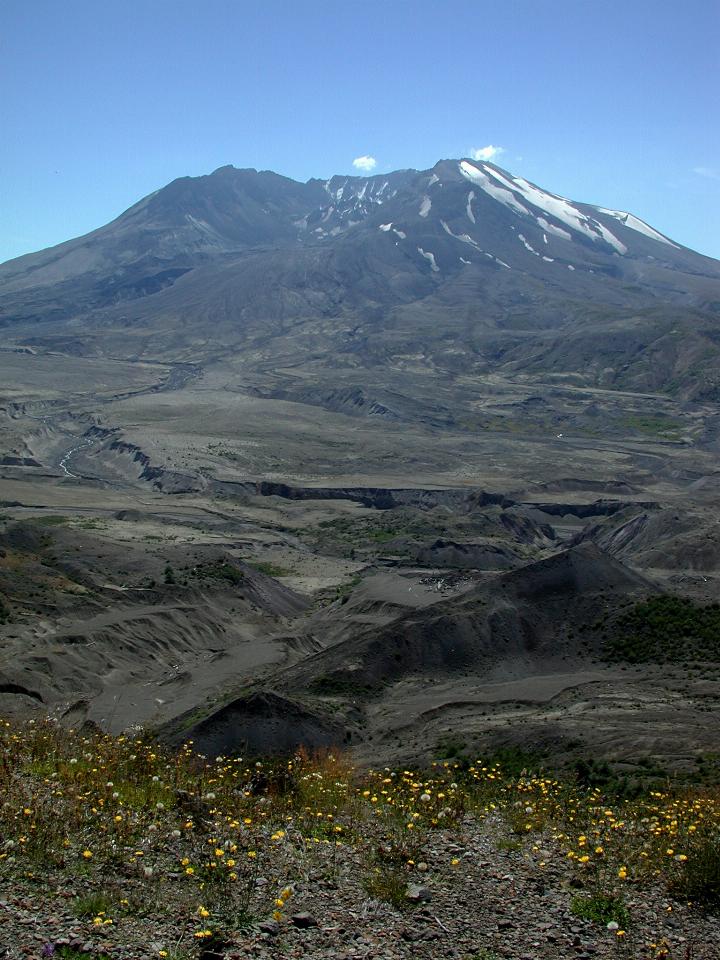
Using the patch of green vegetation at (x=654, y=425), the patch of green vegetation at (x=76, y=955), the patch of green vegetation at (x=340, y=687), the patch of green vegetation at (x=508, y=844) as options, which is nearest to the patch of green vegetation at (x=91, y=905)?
the patch of green vegetation at (x=76, y=955)

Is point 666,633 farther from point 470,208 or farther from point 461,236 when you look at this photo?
point 470,208

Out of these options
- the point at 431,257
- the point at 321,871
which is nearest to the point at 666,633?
the point at 321,871

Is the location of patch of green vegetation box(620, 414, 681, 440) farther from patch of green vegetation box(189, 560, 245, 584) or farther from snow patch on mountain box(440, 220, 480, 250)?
snow patch on mountain box(440, 220, 480, 250)

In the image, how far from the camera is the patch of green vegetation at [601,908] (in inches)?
340

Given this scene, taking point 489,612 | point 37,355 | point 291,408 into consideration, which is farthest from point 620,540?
point 37,355

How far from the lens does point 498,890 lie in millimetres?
9125

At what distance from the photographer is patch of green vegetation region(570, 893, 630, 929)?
28.3 feet

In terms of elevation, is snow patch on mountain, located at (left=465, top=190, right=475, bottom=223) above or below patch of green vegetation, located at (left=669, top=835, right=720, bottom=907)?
above

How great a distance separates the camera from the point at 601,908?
8789 millimetres

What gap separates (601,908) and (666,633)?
17957 millimetres

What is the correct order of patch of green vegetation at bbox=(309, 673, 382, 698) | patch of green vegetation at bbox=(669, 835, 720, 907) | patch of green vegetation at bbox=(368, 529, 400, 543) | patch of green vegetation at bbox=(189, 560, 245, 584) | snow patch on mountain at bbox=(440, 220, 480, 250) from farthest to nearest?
1. snow patch on mountain at bbox=(440, 220, 480, 250)
2. patch of green vegetation at bbox=(368, 529, 400, 543)
3. patch of green vegetation at bbox=(189, 560, 245, 584)
4. patch of green vegetation at bbox=(309, 673, 382, 698)
5. patch of green vegetation at bbox=(669, 835, 720, 907)

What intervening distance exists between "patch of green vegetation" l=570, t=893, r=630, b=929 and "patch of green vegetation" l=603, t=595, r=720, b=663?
639 inches

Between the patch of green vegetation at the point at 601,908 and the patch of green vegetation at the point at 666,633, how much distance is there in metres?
16.2

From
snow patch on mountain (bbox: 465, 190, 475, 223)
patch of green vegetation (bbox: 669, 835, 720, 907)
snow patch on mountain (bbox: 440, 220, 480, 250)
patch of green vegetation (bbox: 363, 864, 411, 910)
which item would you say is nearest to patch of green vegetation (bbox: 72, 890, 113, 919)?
patch of green vegetation (bbox: 363, 864, 411, 910)
